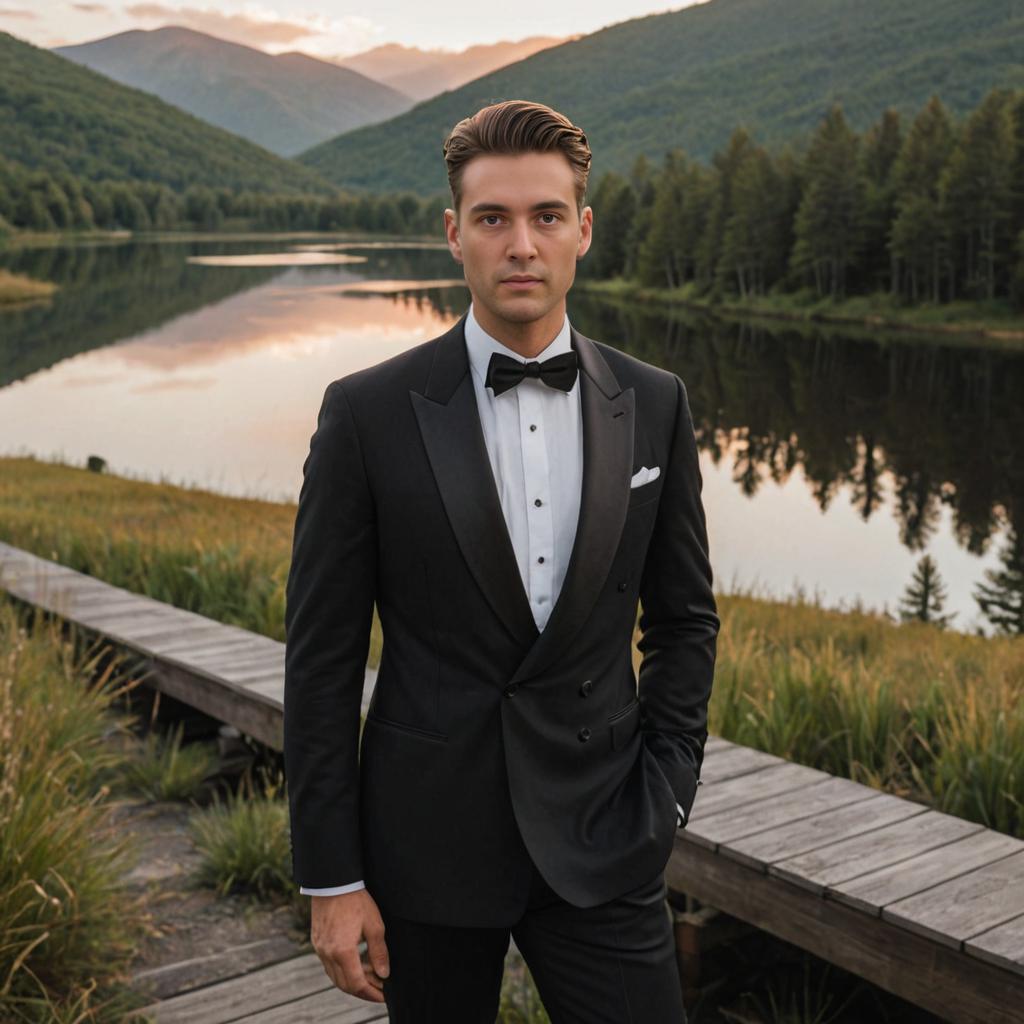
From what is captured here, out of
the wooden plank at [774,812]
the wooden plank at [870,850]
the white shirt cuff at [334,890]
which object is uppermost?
the white shirt cuff at [334,890]

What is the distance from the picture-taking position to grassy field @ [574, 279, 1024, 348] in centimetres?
6253

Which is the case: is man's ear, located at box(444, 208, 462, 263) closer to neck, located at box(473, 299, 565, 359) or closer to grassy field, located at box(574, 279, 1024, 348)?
neck, located at box(473, 299, 565, 359)

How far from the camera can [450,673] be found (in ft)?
7.48

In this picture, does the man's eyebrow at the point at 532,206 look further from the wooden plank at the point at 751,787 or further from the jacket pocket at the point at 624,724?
the wooden plank at the point at 751,787

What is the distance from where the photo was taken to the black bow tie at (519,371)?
2258mm

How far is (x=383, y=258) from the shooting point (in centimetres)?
12738

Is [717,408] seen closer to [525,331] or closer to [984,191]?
[984,191]

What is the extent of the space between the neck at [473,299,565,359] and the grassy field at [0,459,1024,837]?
10.5 ft

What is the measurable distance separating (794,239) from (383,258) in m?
60.0

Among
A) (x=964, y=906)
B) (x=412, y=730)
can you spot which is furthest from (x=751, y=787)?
(x=412, y=730)

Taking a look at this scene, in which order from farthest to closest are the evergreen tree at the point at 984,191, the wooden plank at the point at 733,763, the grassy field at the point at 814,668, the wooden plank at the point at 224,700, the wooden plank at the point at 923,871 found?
the evergreen tree at the point at 984,191
the wooden plank at the point at 224,700
the grassy field at the point at 814,668
the wooden plank at the point at 733,763
the wooden plank at the point at 923,871

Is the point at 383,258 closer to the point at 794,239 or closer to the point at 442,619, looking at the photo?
the point at 794,239

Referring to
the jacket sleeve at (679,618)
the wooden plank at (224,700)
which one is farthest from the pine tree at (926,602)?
the jacket sleeve at (679,618)

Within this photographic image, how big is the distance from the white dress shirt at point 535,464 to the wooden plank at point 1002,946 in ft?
6.03
